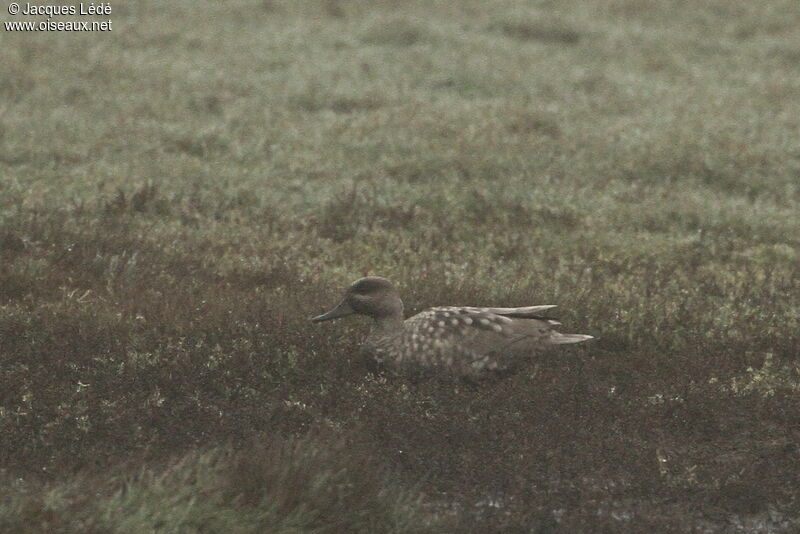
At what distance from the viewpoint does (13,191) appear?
11.4m

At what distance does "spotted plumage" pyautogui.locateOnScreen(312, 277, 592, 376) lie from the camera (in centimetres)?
776

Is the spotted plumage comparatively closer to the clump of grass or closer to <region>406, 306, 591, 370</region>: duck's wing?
<region>406, 306, 591, 370</region>: duck's wing

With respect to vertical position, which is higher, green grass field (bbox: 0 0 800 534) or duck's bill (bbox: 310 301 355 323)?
duck's bill (bbox: 310 301 355 323)

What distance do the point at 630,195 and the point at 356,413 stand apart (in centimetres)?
606

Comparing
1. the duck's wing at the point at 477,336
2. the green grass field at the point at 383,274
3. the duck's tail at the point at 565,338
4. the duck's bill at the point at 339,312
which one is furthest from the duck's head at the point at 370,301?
the duck's tail at the point at 565,338

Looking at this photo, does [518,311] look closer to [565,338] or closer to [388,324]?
[565,338]

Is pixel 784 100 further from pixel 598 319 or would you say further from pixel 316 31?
pixel 598 319

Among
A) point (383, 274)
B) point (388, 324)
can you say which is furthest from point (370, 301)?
point (383, 274)

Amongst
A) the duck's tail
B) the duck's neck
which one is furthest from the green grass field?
the duck's neck

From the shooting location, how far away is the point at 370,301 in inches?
313

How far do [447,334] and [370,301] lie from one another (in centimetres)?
52

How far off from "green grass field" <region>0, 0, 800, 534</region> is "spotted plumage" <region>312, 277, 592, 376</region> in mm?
160

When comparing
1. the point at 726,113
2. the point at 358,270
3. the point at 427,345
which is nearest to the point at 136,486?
the point at 427,345

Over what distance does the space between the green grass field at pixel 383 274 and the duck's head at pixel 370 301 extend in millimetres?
278
